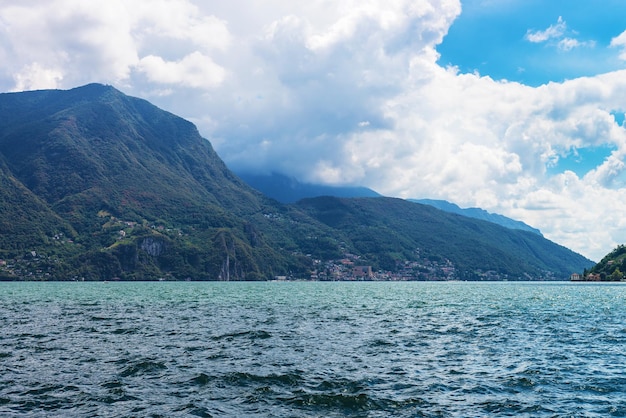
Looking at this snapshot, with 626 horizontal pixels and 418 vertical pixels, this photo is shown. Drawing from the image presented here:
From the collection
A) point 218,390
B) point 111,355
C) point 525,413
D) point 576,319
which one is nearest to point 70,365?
point 111,355

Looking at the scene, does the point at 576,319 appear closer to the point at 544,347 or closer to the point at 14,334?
the point at 544,347

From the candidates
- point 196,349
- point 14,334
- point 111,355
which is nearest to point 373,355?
point 196,349

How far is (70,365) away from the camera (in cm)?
3825

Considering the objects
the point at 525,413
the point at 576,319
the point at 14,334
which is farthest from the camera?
the point at 576,319

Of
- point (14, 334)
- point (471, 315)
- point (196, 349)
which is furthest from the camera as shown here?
point (471, 315)

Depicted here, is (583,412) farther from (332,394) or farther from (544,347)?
(544,347)

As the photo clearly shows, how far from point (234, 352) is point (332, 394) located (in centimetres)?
1639

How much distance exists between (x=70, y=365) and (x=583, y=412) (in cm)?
3382

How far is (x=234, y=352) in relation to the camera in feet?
147

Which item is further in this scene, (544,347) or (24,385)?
(544,347)

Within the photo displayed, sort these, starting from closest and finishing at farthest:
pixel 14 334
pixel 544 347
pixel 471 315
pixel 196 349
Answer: pixel 196 349, pixel 544 347, pixel 14 334, pixel 471 315

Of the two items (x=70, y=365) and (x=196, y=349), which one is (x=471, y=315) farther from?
(x=70, y=365)

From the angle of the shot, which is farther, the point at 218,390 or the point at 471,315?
the point at 471,315

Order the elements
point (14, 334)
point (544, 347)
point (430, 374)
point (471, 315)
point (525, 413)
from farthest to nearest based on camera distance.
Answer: point (471, 315)
point (14, 334)
point (544, 347)
point (430, 374)
point (525, 413)
